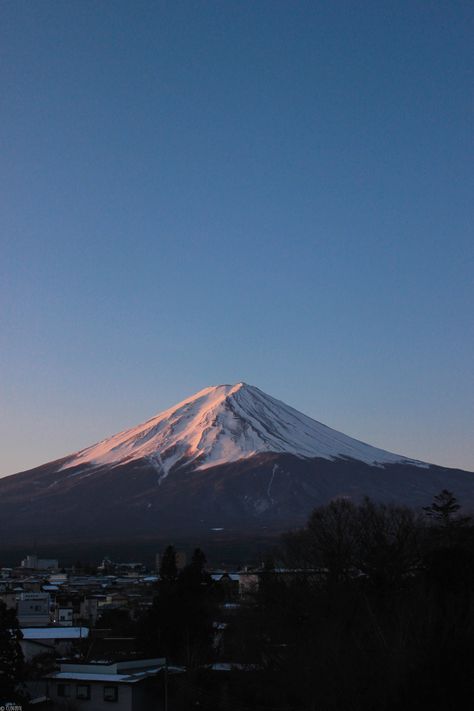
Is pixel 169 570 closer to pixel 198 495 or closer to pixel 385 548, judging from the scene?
pixel 385 548

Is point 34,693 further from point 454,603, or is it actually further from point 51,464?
point 51,464

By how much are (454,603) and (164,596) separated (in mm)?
10537

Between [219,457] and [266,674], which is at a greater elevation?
[219,457]

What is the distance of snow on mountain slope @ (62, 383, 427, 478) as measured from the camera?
14612 centimetres

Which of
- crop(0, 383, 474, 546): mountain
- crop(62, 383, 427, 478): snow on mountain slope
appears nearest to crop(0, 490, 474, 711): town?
crop(0, 383, 474, 546): mountain

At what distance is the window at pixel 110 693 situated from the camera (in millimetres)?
18922

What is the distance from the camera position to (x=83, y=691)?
19.1 meters

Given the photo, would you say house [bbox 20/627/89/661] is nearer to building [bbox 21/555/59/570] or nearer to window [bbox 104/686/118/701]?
window [bbox 104/686/118/701]

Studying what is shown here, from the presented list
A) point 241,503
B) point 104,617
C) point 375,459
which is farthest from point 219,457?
point 104,617

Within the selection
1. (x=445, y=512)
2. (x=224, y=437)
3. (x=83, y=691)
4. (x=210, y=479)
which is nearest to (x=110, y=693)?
(x=83, y=691)

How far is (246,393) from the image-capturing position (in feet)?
554

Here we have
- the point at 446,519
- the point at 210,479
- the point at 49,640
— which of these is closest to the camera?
the point at 49,640

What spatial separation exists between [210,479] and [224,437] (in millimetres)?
16131

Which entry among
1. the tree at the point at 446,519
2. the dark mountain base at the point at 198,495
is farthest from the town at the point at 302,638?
the dark mountain base at the point at 198,495
